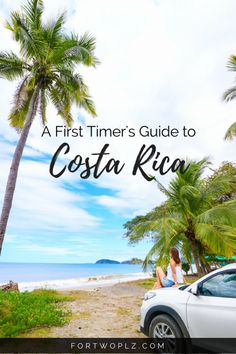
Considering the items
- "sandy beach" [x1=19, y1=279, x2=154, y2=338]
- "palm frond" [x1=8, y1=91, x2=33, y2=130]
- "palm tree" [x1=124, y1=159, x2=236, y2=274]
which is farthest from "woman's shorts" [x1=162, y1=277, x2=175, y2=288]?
"palm frond" [x1=8, y1=91, x2=33, y2=130]

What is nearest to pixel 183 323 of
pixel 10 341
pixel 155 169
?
pixel 10 341

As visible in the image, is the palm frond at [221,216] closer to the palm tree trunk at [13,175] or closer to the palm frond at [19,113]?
the palm tree trunk at [13,175]

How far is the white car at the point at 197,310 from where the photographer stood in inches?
172

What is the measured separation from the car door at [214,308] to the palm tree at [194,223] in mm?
6305

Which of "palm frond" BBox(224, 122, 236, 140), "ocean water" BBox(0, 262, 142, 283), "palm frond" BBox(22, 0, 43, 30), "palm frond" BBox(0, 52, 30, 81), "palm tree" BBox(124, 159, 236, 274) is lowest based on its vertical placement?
"ocean water" BBox(0, 262, 142, 283)

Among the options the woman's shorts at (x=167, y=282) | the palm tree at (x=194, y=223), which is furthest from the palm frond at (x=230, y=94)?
the woman's shorts at (x=167, y=282)

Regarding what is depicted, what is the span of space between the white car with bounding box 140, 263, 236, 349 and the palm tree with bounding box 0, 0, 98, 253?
29.6ft

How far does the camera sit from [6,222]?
36.1 ft

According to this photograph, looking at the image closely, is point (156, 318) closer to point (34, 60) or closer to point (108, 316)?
point (108, 316)

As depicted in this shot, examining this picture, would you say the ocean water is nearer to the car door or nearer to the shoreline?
the shoreline

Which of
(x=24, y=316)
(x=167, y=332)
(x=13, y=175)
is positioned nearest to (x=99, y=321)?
(x=24, y=316)

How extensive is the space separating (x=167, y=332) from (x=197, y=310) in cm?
78

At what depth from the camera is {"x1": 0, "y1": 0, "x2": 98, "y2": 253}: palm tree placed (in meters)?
13.4

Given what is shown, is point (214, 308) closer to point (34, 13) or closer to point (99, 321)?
point (99, 321)
